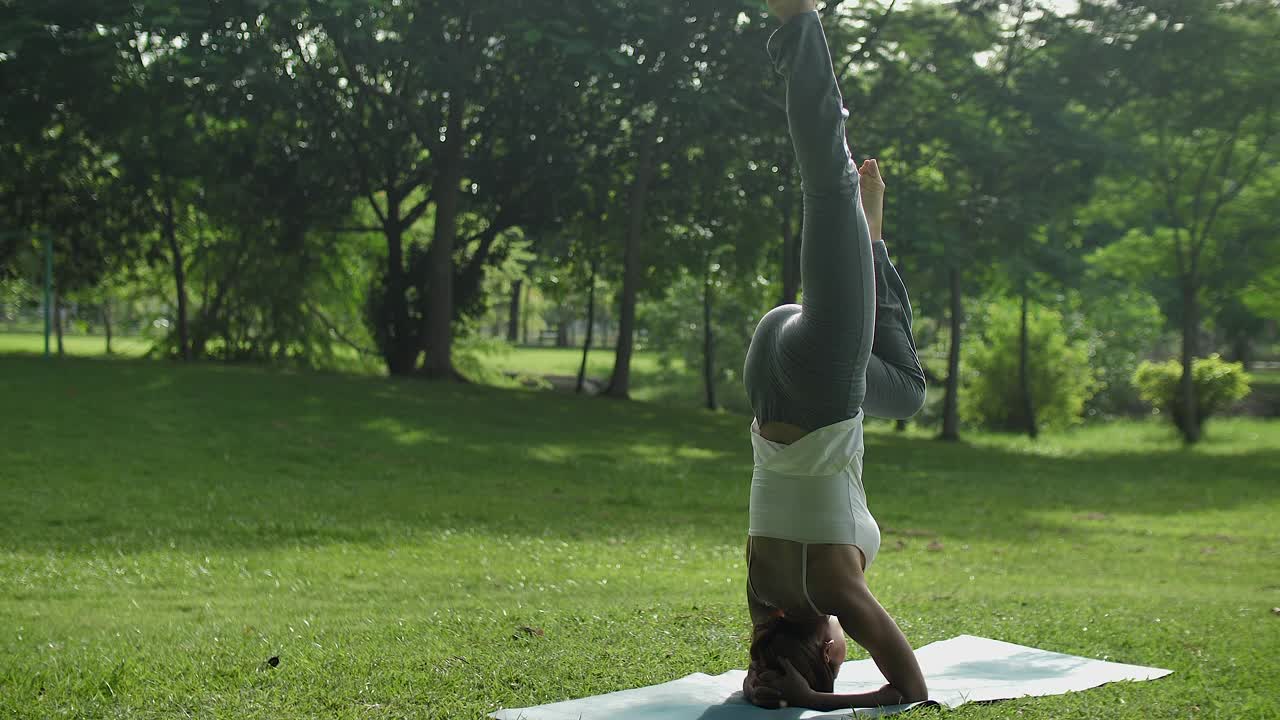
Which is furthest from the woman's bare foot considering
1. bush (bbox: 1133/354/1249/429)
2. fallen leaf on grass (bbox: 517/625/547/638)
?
bush (bbox: 1133/354/1249/429)

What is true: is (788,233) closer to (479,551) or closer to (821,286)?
(479,551)

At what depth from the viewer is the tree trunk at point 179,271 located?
26.1m

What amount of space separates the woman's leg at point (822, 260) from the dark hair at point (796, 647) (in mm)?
812

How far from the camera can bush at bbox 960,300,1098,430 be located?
121 feet

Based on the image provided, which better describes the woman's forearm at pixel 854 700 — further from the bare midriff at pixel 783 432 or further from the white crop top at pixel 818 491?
the bare midriff at pixel 783 432

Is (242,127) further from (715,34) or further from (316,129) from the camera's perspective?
(715,34)

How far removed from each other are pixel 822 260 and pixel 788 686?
5.33 feet

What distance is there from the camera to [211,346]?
30.7 meters

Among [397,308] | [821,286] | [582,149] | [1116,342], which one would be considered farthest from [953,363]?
[1116,342]

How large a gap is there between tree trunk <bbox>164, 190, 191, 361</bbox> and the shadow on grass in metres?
4.21

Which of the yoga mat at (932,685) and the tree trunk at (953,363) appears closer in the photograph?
the yoga mat at (932,685)

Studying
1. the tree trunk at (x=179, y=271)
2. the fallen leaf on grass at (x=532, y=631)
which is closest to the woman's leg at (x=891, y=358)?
the fallen leaf on grass at (x=532, y=631)

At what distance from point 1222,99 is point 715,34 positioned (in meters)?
10.3

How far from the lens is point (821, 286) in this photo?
408cm
